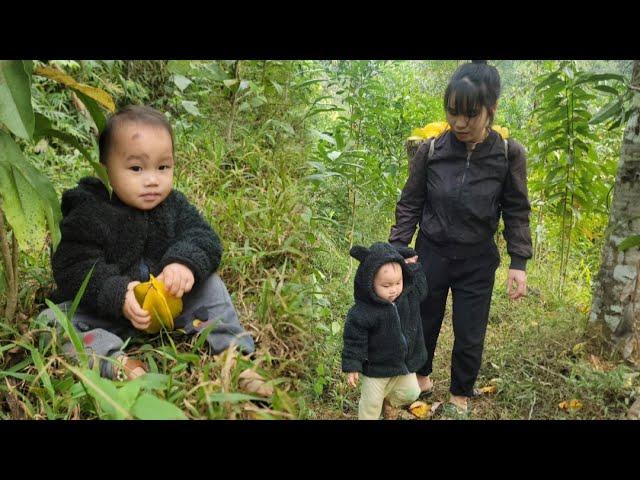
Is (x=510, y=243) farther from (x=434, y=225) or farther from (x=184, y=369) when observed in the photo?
(x=184, y=369)

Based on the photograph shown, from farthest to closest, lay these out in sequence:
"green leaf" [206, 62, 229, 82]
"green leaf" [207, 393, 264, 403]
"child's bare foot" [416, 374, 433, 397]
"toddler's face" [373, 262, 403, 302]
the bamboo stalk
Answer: "green leaf" [206, 62, 229, 82], "child's bare foot" [416, 374, 433, 397], the bamboo stalk, "toddler's face" [373, 262, 403, 302], "green leaf" [207, 393, 264, 403]

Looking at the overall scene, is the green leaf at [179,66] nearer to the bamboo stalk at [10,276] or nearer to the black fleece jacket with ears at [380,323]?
the bamboo stalk at [10,276]

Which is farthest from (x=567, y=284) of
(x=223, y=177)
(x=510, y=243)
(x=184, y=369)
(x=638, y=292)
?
(x=184, y=369)

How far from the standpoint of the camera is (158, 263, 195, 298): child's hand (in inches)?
48.8

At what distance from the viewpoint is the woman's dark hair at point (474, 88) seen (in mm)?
1185

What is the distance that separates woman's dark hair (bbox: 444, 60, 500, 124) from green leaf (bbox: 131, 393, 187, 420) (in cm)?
91

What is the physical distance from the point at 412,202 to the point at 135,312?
0.76 m

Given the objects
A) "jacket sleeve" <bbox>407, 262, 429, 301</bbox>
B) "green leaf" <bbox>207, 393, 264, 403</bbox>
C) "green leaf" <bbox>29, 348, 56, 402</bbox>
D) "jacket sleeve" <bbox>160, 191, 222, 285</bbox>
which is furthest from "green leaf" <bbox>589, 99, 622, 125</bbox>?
"green leaf" <bbox>29, 348, 56, 402</bbox>

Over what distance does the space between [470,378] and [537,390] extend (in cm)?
17

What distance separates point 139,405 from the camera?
0.77m

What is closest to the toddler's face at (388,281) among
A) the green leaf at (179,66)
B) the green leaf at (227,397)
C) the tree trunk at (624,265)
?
the green leaf at (227,397)

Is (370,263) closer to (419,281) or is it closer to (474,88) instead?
(419,281)

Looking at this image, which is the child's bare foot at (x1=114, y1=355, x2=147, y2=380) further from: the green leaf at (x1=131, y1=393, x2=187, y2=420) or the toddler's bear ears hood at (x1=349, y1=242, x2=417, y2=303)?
the toddler's bear ears hood at (x1=349, y1=242, x2=417, y2=303)

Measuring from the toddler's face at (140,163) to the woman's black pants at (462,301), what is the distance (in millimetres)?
707
